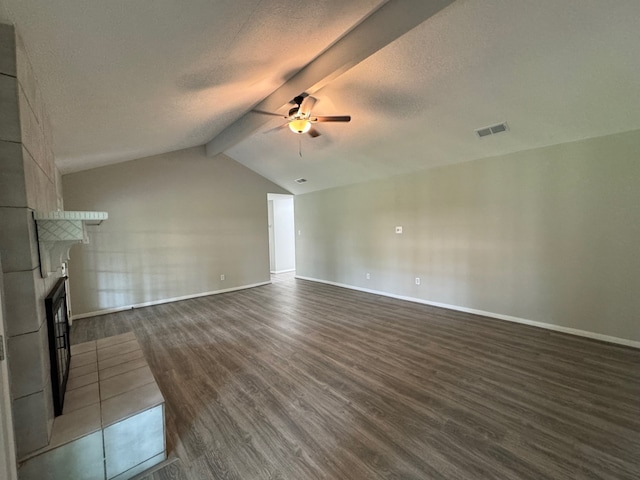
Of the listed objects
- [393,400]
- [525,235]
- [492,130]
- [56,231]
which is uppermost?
[492,130]

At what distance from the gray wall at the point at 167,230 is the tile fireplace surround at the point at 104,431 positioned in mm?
3263

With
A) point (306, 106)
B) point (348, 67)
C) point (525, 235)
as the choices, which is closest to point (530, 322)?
point (525, 235)

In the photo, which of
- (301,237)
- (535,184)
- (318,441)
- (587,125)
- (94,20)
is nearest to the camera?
(94,20)

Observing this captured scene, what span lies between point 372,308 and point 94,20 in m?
4.57

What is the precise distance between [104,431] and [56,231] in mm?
Result: 1153

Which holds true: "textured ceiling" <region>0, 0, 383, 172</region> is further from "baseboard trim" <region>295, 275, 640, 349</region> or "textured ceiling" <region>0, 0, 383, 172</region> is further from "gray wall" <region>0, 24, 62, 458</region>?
"baseboard trim" <region>295, 275, 640, 349</region>

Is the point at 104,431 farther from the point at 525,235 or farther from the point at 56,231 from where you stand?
the point at 525,235

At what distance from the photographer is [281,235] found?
8930 millimetres

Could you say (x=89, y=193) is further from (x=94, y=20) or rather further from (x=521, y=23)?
(x=521, y=23)

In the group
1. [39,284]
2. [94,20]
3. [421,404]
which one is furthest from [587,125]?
[39,284]

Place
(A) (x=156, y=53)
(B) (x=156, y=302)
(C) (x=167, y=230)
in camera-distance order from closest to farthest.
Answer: (A) (x=156, y=53) < (B) (x=156, y=302) < (C) (x=167, y=230)

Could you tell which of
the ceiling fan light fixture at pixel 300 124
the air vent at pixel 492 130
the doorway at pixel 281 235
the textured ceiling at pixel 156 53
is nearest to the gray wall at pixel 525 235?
the air vent at pixel 492 130

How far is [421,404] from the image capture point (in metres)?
2.16

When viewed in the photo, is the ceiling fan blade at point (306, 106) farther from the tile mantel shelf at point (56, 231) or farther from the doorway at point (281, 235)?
the doorway at point (281, 235)
